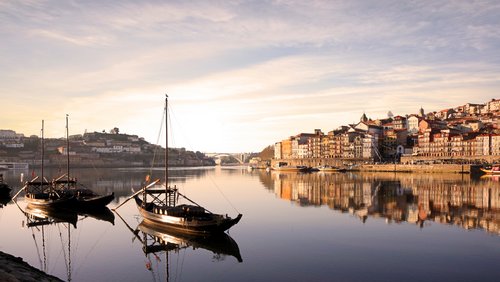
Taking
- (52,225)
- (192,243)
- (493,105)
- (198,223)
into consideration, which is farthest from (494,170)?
(493,105)

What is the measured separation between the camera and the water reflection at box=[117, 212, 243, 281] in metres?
25.6

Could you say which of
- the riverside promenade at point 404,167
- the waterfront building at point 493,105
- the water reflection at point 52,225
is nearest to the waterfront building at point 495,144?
the riverside promenade at point 404,167

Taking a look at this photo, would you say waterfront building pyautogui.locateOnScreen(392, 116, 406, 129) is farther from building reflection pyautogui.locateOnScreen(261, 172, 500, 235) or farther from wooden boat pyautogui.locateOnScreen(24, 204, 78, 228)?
wooden boat pyautogui.locateOnScreen(24, 204, 78, 228)

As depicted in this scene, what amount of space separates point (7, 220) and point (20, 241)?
10.7m

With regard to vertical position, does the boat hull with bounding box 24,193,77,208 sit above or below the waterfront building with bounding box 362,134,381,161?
below

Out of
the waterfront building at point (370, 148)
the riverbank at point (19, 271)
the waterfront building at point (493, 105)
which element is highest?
the waterfront building at point (493, 105)

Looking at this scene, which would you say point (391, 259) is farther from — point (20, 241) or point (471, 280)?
point (20, 241)

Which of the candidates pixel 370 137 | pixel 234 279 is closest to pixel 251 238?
pixel 234 279

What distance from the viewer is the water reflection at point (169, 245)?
25609mm

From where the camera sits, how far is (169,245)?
29.4 metres

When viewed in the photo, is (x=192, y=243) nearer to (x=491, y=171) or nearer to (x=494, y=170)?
(x=494, y=170)

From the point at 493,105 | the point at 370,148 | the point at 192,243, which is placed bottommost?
the point at 192,243

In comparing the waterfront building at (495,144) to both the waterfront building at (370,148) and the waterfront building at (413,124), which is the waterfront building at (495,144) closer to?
the waterfront building at (370,148)

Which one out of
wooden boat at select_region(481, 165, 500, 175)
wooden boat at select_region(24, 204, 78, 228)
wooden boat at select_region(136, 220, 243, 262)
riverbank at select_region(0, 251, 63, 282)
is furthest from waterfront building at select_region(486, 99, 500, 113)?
riverbank at select_region(0, 251, 63, 282)
